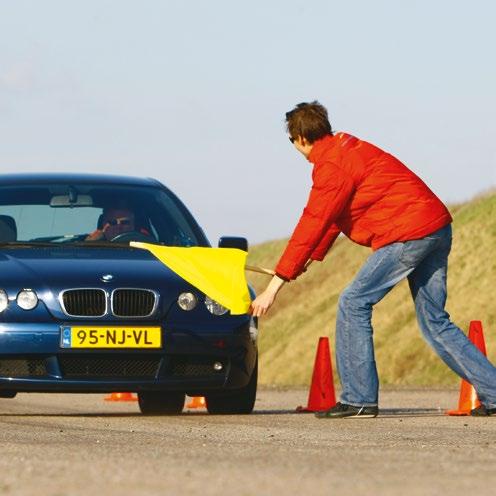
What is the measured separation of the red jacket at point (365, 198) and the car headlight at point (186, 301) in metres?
0.87

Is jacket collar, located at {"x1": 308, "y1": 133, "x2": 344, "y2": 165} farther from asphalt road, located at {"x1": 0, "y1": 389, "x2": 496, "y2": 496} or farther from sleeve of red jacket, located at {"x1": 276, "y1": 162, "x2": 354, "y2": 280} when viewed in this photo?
asphalt road, located at {"x1": 0, "y1": 389, "x2": 496, "y2": 496}

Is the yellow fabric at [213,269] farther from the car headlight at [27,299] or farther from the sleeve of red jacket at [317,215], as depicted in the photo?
the car headlight at [27,299]

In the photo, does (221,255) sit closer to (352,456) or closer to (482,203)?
(352,456)

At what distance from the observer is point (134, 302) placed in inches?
434

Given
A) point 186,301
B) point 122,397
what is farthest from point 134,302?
point 122,397

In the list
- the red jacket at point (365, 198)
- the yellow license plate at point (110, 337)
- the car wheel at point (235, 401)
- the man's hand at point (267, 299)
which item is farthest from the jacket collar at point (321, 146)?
the car wheel at point (235, 401)

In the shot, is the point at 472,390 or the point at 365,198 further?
the point at 472,390

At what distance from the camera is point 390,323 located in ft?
149

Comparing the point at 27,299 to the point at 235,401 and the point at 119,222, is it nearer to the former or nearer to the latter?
the point at 119,222

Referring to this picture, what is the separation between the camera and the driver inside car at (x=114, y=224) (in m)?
11.9

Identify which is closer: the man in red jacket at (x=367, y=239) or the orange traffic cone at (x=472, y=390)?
the man in red jacket at (x=367, y=239)

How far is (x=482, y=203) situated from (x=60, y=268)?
147 feet

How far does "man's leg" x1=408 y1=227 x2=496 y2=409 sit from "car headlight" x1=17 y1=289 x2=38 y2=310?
2.48 meters

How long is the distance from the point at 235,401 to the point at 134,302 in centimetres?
128
